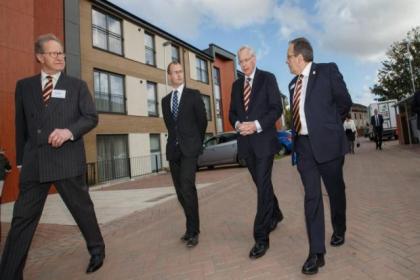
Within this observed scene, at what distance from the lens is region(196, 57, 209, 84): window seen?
91.8ft

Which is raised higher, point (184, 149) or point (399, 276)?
point (184, 149)

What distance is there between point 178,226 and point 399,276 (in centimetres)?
315

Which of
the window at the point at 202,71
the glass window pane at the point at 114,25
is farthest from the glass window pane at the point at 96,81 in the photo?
the window at the point at 202,71

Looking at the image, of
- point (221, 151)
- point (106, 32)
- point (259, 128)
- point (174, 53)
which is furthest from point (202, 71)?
point (259, 128)

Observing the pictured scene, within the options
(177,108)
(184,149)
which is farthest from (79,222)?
(177,108)

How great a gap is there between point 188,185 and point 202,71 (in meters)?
25.1

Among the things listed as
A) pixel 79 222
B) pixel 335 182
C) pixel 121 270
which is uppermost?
pixel 335 182

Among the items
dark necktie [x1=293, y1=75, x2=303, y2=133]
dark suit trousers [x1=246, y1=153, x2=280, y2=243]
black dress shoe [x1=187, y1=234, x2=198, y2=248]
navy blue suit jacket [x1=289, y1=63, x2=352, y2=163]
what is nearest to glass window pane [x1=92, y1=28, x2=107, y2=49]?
black dress shoe [x1=187, y1=234, x2=198, y2=248]

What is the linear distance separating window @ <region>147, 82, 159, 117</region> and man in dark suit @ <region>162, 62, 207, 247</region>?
57.4 ft

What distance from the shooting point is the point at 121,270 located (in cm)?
365

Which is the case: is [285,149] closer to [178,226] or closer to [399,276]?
[178,226]

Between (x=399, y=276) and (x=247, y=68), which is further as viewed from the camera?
(x=247, y=68)

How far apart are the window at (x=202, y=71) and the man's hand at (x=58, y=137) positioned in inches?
994

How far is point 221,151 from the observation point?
1633 cm
